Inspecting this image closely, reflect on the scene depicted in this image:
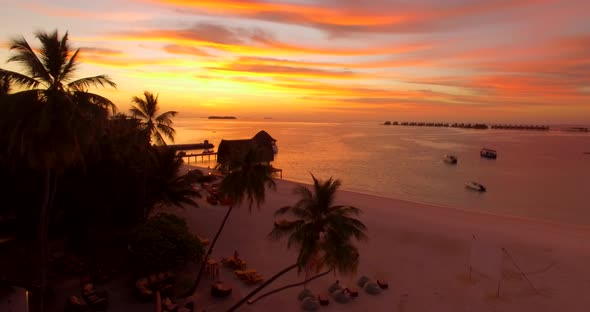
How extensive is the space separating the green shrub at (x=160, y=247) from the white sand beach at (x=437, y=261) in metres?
1.58

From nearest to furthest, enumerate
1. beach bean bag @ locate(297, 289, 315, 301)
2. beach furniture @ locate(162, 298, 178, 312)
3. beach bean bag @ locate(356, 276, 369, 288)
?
beach furniture @ locate(162, 298, 178, 312) → beach bean bag @ locate(297, 289, 315, 301) → beach bean bag @ locate(356, 276, 369, 288)

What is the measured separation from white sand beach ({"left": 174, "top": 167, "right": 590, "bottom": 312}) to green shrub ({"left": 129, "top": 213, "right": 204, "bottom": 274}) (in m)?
1.58

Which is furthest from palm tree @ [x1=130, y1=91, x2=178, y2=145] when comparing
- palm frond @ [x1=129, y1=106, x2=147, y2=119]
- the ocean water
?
the ocean water

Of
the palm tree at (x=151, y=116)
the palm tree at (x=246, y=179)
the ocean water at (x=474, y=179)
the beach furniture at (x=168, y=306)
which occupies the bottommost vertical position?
the ocean water at (x=474, y=179)

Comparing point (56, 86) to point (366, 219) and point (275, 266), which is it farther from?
point (366, 219)

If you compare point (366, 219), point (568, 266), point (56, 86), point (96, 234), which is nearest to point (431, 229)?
point (366, 219)

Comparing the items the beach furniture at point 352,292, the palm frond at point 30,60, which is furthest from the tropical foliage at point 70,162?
the beach furniture at point 352,292

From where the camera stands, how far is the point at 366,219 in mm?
25828

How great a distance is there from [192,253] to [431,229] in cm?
1591

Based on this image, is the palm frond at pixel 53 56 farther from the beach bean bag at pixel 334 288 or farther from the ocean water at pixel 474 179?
the ocean water at pixel 474 179

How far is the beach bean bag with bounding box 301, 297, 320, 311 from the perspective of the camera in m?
13.6

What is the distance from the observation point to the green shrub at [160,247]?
47.5ft

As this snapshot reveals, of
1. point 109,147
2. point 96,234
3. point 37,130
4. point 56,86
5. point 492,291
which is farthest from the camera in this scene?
point 109,147

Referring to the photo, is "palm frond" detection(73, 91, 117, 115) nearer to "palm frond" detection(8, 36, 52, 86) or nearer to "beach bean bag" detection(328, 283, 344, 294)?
"palm frond" detection(8, 36, 52, 86)
